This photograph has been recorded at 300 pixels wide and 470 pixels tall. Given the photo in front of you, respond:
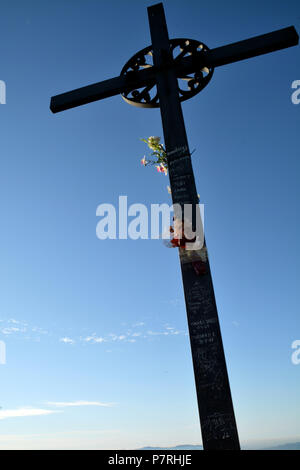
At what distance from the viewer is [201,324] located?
3.32 m

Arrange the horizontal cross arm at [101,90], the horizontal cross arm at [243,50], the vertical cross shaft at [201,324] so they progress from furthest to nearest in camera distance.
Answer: the horizontal cross arm at [101,90] → the horizontal cross arm at [243,50] → the vertical cross shaft at [201,324]

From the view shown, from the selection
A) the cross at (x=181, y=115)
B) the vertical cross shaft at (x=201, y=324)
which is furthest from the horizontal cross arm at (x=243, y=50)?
the vertical cross shaft at (x=201, y=324)

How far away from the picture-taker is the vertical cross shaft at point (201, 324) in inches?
116

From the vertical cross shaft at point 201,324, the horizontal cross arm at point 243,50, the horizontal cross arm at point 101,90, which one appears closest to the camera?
the vertical cross shaft at point 201,324

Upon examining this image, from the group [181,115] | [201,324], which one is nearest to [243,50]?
[181,115]

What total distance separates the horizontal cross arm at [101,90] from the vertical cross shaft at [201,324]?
18.4 inches

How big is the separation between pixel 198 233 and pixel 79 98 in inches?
128

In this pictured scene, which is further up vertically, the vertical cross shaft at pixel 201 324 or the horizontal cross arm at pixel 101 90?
the horizontal cross arm at pixel 101 90

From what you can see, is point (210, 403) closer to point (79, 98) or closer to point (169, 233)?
point (169, 233)

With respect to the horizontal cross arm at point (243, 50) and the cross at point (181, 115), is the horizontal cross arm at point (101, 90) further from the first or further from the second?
the horizontal cross arm at point (243, 50)

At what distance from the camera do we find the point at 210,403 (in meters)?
3.02

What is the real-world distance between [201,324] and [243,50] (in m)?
4.08
